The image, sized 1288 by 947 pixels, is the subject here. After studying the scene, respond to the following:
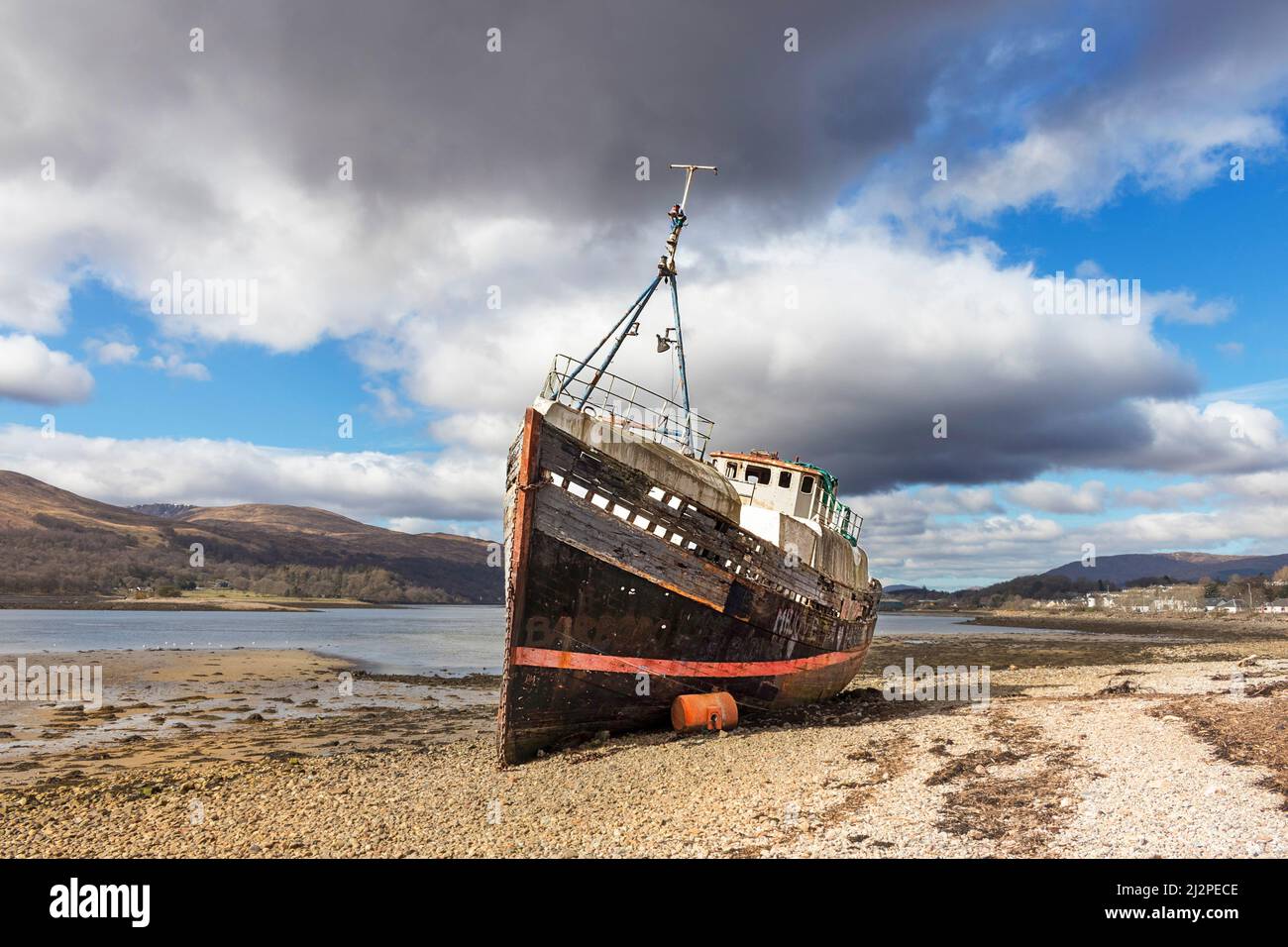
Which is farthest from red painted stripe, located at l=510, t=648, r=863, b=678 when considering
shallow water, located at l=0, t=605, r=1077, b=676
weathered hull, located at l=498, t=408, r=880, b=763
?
shallow water, located at l=0, t=605, r=1077, b=676

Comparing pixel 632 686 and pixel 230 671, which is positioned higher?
pixel 632 686

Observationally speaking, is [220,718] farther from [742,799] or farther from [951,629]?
[951,629]

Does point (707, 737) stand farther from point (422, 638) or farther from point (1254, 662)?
point (422, 638)

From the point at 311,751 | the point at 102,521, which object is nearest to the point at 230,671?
the point at 311,751

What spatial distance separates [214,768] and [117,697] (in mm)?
15699

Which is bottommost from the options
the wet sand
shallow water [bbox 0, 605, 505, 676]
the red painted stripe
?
shallow water [bbox 0, 605, 505, 676]

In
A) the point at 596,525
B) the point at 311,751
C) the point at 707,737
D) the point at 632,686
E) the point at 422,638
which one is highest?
the point at 596,525

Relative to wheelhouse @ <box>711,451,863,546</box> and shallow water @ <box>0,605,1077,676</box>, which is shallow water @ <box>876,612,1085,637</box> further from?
wheelhouse @ <box>711,451,863,546</box>

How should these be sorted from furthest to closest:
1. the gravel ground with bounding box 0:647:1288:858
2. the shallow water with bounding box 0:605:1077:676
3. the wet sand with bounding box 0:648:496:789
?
the shallow water with bounding box 0:605:1077:676 < the wet sand with bounding box 0:648:496:789 < the gravel ground with bounding box 0:647:1288:858

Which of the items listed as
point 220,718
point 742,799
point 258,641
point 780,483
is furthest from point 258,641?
point 742,799

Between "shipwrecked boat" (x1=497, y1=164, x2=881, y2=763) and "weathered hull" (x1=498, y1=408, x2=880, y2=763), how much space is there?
26 mm

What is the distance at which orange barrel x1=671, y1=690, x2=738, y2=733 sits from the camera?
1487 cm

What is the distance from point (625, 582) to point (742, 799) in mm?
Result: 5042
